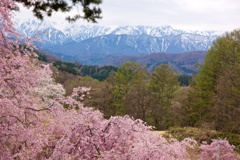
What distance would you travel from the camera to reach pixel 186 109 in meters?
26.0

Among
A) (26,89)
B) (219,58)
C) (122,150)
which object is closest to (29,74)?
(26,89)

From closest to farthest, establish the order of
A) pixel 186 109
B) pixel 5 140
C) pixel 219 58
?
pixel 5 140
pixel 219 58
pixel 186 109

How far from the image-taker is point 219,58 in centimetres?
2386

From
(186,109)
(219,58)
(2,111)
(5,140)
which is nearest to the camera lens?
(2,111)

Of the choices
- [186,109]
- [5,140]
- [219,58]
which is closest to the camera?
[5,140]

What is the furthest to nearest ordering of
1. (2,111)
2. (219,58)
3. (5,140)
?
1. (219,58)
2. (5,140)
3. (2,111)

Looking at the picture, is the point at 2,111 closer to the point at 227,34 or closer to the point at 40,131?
the point at 40,131

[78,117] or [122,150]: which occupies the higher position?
[78,117]

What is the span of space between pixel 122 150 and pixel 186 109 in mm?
20986

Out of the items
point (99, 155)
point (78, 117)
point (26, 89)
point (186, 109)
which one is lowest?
point (186, 109)

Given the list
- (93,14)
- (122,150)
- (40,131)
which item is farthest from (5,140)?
(93,14)

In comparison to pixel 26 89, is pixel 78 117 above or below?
below

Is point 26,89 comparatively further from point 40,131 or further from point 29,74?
point 40,131

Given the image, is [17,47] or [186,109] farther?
[186,109]
